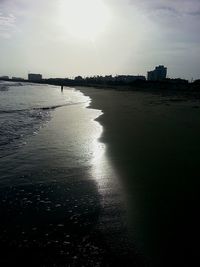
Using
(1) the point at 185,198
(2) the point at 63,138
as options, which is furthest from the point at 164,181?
(2) the point at 63,138

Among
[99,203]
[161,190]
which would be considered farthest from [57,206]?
[161,190]

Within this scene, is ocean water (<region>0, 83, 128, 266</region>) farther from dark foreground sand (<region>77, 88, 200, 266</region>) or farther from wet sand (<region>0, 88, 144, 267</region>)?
dark foreground sand (<region>77, 88, 200, 266</region>)

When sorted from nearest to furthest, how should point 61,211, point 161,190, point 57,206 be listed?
point 61,211 < point 57,206 < point 161,190

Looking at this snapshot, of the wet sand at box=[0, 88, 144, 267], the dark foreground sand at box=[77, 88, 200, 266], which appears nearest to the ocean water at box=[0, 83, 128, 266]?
the wet sand at box=[0, 88, 144, 267]

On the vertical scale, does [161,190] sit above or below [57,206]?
above

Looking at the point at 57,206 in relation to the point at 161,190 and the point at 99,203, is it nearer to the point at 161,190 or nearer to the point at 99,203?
the point at 99,203

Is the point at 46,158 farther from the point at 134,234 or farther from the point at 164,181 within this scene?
the point at 134,234

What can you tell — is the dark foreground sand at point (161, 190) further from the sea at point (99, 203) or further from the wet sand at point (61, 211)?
the wet sand at point (61, 211)

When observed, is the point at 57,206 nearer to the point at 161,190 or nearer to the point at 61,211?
the point at 61,211

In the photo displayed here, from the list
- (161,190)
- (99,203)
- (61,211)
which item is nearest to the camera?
(61,211)

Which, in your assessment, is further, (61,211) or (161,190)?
(161,190)

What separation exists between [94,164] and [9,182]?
2971 millimetres

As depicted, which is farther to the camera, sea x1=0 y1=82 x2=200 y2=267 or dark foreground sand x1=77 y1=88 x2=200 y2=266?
dark foreground sand x1=77 y1=88 x2=200 y2=266

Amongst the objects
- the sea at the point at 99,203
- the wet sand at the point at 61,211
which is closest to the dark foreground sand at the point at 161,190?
the sea at the point at 99,203
